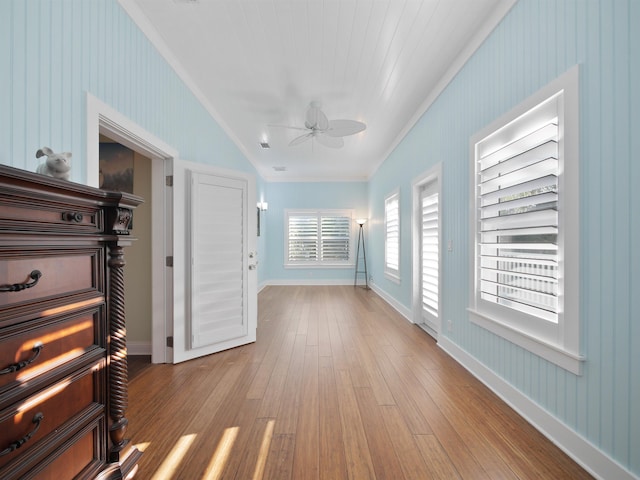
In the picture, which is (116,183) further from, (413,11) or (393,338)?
(393,338)

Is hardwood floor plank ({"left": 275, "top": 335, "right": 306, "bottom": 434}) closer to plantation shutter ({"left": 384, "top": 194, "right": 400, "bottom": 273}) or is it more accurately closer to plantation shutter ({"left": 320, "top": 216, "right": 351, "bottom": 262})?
plantation shutter ({"left": 384, "top": 194, "right": 400, "bottom": 273})

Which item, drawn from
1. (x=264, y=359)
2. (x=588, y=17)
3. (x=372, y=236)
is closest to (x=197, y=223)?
(x=264, y=359)

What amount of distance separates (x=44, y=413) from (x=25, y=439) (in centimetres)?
10

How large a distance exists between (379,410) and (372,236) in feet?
18.4

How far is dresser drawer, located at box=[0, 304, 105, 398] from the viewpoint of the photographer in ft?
2.77

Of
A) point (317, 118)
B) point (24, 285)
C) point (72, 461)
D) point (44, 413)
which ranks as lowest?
point (72, 461)

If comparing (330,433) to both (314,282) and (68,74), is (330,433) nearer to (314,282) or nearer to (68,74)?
(68,74)

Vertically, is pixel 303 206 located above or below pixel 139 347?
above

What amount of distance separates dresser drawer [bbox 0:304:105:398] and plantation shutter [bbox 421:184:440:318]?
122 inches

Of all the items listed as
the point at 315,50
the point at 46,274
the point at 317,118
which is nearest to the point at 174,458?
the point at 46,274

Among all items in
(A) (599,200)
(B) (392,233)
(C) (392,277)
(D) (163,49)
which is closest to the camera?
(A) (599,200)

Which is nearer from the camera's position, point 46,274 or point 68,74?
point 46,274

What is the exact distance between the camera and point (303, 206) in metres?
7.91

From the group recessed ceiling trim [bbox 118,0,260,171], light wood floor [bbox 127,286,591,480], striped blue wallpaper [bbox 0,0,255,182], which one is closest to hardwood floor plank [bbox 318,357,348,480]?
light wood floor [bbox 127,286,591,480]
